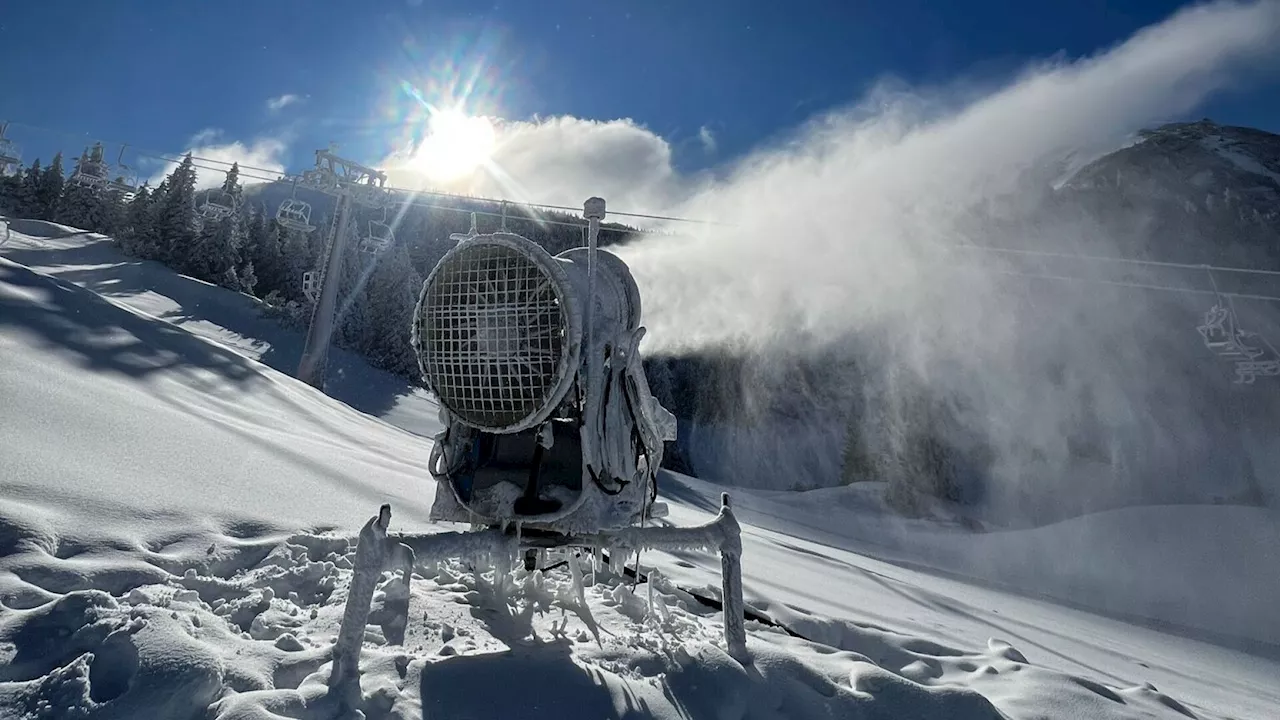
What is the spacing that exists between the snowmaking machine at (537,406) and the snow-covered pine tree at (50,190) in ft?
168

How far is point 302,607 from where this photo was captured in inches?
101

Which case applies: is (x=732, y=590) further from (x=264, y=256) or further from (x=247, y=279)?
(x=264, y=256)

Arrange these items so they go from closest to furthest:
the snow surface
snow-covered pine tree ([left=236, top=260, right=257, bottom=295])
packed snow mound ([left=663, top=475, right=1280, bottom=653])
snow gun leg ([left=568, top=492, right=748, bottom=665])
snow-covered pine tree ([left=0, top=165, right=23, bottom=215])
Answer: the snow surface
snow gun leg ([left=568, top=492, right=748, bottom=665])
packed snow mound ([left=663, top=475, right=1280, bottom=653])
snow-covered pine tree ([left=236, top=260, right=257, bottom=295])
snow-covered pine tree ([left=0, top=165, right=23, bottom=215])

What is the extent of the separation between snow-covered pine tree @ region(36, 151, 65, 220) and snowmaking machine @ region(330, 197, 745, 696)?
51233 mm

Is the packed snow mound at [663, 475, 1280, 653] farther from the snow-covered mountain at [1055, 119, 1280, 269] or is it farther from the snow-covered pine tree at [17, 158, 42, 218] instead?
the snow-covered pine tree at [17, 158, 42, 218]

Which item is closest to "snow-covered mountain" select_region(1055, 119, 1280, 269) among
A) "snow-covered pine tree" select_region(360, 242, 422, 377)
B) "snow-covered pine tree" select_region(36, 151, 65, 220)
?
"snow-covered pine tree" select_region(360, 242, 422, 377)

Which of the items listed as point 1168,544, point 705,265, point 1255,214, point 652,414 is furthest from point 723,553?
point 1255,214

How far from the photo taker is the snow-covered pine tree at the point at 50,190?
38531 mm

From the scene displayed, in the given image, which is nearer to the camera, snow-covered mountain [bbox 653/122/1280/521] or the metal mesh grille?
the metal mesh grille

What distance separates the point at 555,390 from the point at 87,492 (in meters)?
2.15

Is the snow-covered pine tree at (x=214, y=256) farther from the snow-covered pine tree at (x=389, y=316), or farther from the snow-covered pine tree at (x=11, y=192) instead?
the snow-covered pine tree at (x=11, y=192)

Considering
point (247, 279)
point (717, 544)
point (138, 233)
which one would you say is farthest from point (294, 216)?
point (717, 544)

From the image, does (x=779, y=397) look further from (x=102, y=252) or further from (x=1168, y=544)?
(x=102, y=252)

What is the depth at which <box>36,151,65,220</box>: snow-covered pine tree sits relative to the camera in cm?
3853
